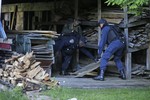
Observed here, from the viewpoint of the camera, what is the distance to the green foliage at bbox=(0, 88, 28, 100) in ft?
29.8

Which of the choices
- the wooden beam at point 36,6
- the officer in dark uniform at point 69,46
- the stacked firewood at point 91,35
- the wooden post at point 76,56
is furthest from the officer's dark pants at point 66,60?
the wooden beam at point 36,6

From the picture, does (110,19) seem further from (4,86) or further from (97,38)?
(4,86)

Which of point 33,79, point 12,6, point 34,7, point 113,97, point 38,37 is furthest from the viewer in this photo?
point 12,6

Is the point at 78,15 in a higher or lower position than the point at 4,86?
higher

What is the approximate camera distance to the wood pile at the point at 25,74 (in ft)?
34.6

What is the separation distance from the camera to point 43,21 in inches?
638

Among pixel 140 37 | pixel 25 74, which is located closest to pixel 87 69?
pixel 140 37

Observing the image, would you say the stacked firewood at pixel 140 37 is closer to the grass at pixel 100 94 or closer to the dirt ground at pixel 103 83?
the dirt ground at pixel 103 83

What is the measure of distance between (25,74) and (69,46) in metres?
3.20

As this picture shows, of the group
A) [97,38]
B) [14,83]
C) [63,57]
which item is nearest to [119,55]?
[97,38]

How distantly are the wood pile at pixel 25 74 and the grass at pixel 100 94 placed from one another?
0.47 meters

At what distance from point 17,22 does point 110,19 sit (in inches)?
202

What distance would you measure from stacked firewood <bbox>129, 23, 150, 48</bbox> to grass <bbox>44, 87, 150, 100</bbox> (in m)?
2.36

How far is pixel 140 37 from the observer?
13297 mm
